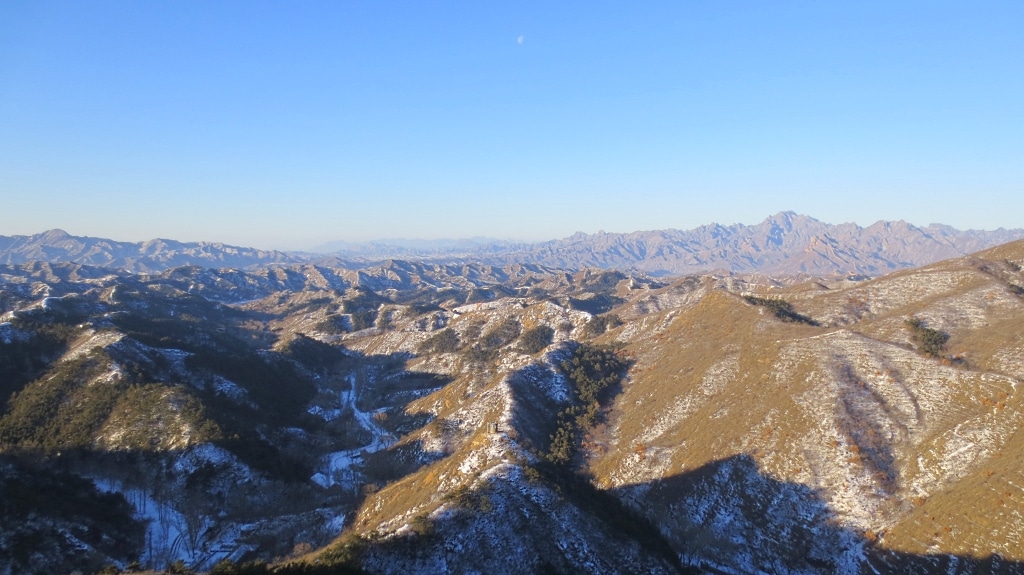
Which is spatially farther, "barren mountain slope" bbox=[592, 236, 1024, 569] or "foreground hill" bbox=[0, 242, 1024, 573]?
"barren mountain slope" bbox=[592, 236, 1024, 569]

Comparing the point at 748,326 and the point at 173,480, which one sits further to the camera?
the point at 748,326

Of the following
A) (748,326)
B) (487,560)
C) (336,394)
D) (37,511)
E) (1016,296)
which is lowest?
(336,394)

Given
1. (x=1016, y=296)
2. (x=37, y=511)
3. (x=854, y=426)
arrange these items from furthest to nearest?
(x=1016, y=296) → (x=854, y=426) → (x=37, y=511)

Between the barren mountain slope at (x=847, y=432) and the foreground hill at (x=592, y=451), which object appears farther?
the barren mountain slope at (x=847, y=432)

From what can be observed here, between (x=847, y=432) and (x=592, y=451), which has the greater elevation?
(x=847, y=432)

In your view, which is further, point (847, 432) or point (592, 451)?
point (592, 451)

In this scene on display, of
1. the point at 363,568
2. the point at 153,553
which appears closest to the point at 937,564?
the point at 363,568

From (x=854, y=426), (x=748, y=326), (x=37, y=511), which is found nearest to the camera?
(x=37, y=511)

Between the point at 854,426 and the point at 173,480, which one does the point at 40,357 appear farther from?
the point at 854,426
